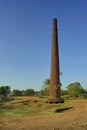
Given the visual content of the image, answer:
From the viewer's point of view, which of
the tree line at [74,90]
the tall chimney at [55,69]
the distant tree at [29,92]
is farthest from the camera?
the distant tree at [29,92]

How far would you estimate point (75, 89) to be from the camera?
69.5 metres

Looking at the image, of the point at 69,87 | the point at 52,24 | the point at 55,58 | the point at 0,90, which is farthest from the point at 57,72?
the point at 0,90

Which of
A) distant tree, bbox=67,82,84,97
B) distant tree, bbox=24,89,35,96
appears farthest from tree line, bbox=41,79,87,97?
distant tree, bbox=24,89,35,96

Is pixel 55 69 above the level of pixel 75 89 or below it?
above

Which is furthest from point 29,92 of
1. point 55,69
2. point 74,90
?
point 55,69

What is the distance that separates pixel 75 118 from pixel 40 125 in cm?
342

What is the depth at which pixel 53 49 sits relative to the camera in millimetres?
46000

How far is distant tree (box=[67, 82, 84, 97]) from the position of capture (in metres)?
68.4

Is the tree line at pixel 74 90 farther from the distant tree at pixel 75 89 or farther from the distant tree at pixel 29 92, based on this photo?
the distant tree at pixel 29 92

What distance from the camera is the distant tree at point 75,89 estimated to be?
68.4 m

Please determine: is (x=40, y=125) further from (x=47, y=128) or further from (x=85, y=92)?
(x=85, y=92)

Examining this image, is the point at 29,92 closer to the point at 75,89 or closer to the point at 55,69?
the point at 75,89

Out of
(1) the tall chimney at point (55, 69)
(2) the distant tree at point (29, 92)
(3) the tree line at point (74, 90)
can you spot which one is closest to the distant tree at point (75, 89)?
(3) the tree line at point (74, 90)

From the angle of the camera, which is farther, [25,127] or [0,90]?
[0,90]
